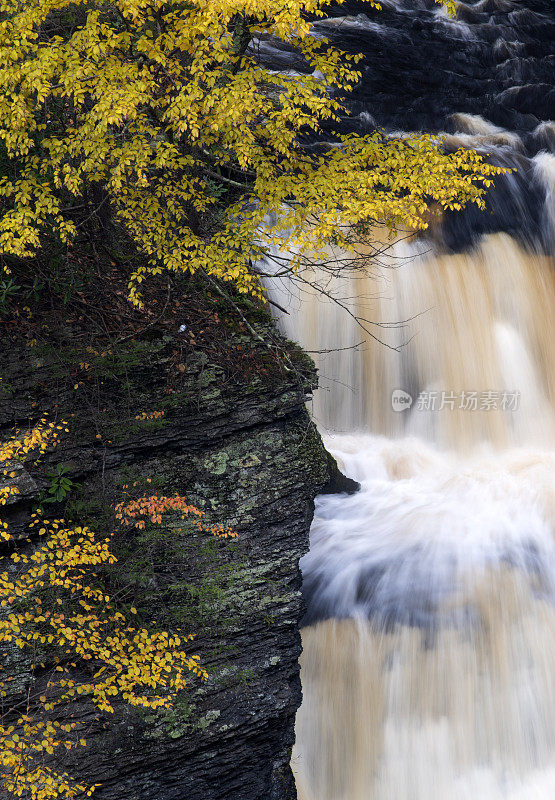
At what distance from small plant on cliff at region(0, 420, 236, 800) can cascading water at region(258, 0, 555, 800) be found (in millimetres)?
2508

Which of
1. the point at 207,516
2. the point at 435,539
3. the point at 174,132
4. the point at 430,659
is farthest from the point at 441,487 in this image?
the point at 174,132

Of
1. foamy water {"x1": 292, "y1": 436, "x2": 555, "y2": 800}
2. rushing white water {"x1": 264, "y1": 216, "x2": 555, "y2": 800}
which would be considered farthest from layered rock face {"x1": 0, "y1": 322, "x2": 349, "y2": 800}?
rushing white water {"x1": 264, "y1": 216, "x2": 555, "y2": 800}

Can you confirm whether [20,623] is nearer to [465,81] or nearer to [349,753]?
[349,753]

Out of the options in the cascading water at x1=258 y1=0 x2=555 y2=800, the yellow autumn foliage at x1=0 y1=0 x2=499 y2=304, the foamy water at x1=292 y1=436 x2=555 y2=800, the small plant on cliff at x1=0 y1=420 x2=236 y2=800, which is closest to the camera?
the small plant on cliff at x1=0 y1=420 x2=236 y2=800

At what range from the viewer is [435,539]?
8953mm

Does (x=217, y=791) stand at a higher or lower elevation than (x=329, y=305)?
lower

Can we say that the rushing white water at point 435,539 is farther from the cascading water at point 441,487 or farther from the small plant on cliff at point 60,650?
the small plant on cliff at point 60,650

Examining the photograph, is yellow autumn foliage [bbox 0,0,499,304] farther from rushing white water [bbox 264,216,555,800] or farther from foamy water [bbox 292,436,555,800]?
foamy water [bbox 292,436,555,800]

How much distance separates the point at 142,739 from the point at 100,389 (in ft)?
10.3

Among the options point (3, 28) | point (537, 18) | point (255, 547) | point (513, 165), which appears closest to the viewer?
point (3, 28)

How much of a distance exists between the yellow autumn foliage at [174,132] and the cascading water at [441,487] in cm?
287

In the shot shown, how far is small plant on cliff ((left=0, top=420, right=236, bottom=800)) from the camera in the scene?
5.19 meters

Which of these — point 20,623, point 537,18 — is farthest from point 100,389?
point 537,18

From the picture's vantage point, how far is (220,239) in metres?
6.76
